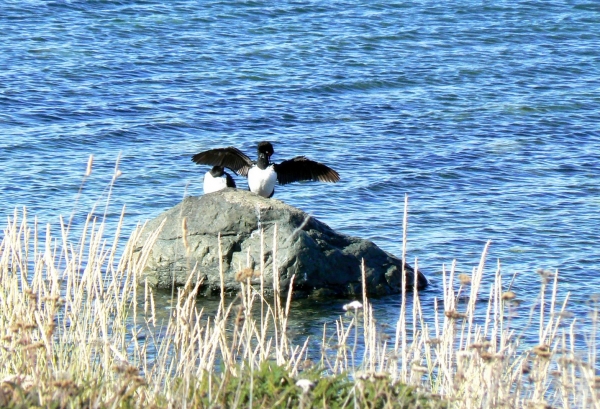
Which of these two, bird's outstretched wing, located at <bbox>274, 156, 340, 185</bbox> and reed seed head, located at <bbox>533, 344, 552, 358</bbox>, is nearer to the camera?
reed seed head, located at <bbox>533, 344, 552, 358</bbox>

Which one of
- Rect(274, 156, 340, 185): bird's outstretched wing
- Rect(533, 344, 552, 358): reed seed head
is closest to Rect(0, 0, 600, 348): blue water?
Rect(274, 156, 340, 185): bird's outstretched wing

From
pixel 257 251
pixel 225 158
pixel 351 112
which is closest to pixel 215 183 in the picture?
pixel 225 158

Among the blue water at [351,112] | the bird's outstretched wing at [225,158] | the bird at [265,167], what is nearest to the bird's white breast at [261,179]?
the bird at [265,167]

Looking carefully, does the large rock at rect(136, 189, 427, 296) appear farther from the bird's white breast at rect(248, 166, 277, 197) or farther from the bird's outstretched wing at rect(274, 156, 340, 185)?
the bird's outstretched wing at rect(274, 156, 340, 185)

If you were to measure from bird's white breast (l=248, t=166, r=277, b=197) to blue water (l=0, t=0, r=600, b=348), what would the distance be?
4.17 feet

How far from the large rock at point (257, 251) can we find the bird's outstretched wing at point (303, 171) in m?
1.14

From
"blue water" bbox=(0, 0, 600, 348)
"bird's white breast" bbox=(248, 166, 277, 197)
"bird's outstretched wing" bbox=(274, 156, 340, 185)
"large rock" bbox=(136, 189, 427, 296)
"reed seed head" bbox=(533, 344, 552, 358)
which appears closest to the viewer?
"reed seed head" bbox=(533, 344, 552, 358)

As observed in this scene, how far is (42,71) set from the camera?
17594 millimetres

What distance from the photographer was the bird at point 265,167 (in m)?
10.5

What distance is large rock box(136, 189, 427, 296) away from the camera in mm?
9266

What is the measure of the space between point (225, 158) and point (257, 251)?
1716mm

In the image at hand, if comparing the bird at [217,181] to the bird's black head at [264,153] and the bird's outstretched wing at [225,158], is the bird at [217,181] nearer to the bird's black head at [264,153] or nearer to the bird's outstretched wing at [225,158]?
the bird's outstretched wing at [225,158]

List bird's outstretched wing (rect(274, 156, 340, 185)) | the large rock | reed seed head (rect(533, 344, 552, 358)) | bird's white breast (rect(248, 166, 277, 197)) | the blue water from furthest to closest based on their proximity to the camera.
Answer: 1. the blue water
2. bird's outstretched wing (rect(274, 156, 340, 185))
3. bird's white breast (rect(248, 166, 277, 197))
4. the large rock
5. reed seed head (rect(533, 344, 552, 358))

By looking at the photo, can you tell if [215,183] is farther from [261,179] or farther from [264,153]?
[264,153]
